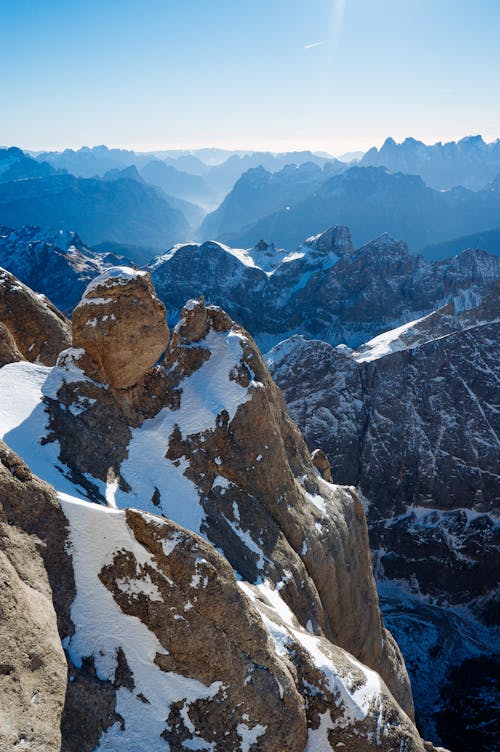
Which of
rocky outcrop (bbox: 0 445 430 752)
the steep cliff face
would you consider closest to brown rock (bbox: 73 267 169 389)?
rocky outcrop (bbox: 0 445 430 752)

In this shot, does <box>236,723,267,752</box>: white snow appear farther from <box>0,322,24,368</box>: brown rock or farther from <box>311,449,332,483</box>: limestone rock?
<box>311,449,332,483</box>: limestone rock

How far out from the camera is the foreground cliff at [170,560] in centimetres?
2302

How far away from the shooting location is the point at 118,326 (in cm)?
4291

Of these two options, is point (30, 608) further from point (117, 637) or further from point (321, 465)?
point (321, 465)

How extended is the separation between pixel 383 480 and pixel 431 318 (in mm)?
67842

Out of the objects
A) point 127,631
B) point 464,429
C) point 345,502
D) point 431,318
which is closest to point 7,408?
point 127,631

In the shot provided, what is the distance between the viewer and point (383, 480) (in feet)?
415

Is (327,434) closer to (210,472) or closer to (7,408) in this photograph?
(210,472)

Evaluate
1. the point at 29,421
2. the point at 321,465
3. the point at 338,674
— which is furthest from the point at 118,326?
the point at 321,465

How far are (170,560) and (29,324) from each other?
38244 mm

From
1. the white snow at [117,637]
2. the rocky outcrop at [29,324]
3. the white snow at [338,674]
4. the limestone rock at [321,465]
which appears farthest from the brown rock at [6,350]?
the limestone rock at [321,465]

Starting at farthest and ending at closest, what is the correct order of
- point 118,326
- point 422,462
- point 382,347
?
1. point 382,347
2. point 422,462
3. point 118,326

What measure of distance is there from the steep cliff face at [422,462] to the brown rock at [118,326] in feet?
260

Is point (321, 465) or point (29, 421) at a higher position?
point (29, 421)
